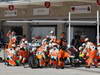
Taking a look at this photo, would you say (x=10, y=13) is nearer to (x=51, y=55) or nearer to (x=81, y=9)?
(x=81, y=9)

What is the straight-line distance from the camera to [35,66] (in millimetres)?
17969

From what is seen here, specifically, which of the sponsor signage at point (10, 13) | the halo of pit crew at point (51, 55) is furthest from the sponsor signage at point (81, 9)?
the halo of pit crew at point (51, 55)

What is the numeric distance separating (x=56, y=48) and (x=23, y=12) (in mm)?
12610

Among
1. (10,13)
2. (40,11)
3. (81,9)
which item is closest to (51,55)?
(81,9)

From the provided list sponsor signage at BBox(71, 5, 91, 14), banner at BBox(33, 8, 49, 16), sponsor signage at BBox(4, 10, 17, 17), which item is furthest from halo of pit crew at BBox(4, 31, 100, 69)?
sponsor signage at BBox(4, 10, 17, 17)

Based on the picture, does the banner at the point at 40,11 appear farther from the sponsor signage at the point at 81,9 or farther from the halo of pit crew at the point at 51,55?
the halo of pit crew at the point at 51,55

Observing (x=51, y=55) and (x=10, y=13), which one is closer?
(x=51, y=55)

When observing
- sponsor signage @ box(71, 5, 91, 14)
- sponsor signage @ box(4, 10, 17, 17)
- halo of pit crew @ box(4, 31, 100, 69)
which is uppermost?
sponsor signage @ box(71, 5, 91, 14)

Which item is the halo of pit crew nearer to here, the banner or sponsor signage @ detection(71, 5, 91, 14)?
sponsor signage @ detection(71, 5, 91, 14)

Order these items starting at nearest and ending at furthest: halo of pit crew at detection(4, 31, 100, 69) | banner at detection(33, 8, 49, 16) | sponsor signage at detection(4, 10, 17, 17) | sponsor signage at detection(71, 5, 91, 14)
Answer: halo of pit crew at detection(4, 31, 100, 69) → sponsor signage at detection(71, 5, 91, 14) → banner at detection(33, 8, 49, 16) → sponsor signage at detection(4, 10, 17, 17)

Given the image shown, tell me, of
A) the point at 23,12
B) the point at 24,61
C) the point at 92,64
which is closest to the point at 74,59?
the point at 92,64

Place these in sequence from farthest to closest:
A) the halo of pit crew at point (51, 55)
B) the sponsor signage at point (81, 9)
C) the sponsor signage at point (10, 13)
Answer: the sponsor signage at point (10, 13), the sponsor signage at point (81, 9), the halo of pit crew at point (51, 55)

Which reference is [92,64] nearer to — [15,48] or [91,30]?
[15,48]

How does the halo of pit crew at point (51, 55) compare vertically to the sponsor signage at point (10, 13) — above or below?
below
